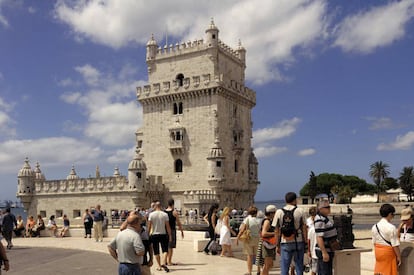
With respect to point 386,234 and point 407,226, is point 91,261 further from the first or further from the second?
point 386,234

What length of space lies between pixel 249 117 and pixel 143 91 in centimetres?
1048

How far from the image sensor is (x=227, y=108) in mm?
41125

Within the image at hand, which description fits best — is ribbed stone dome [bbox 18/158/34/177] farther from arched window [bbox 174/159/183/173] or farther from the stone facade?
arched window [bbox 174/159/183/173]

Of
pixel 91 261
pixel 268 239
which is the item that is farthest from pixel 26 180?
pixel 268 239

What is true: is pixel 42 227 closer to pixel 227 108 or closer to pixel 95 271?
pixel 95 271

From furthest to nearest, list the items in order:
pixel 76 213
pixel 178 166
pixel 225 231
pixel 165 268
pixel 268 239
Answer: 1. pixel 76 213
2. pixel 178 166
3. pixel 225 231
4. pixel 165 268
5. pixel 268 239

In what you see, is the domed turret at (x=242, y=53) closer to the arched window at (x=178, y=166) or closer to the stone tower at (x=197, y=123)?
the stone tower at (x=197, y=123)

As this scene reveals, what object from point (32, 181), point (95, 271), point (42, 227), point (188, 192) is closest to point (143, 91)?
point (188, 192)

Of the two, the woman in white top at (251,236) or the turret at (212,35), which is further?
the turret at (212,35)

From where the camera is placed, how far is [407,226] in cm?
967

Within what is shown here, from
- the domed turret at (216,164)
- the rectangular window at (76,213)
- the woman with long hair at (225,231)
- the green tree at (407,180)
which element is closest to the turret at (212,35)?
the domed turret at (216,164)

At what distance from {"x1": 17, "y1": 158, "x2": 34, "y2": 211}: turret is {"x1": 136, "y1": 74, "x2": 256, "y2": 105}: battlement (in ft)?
41.2

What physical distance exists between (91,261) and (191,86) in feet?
87.5

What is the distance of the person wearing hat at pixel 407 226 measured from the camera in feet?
31.2
